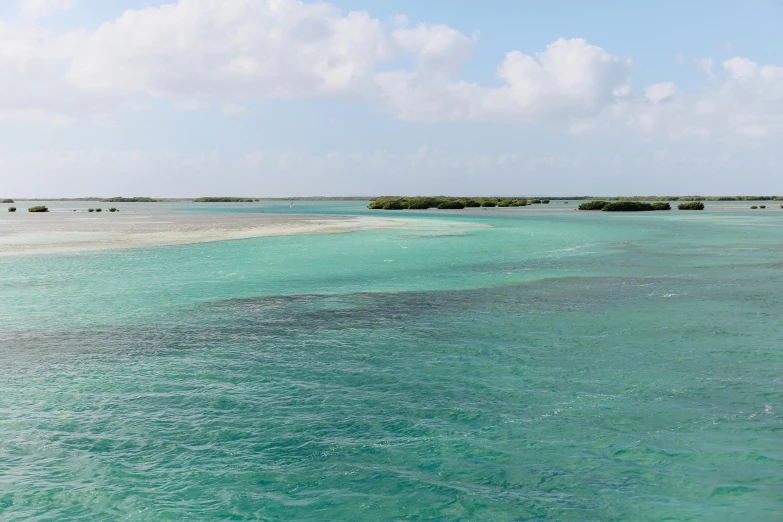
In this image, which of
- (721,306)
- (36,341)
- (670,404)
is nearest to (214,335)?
(36,341)

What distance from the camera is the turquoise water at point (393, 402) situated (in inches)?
331

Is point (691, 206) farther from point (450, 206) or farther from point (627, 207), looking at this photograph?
point (450, 206)

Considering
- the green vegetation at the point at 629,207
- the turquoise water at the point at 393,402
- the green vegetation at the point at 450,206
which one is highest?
the green vegetation at the point at 450,206

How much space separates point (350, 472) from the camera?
29.7 feet

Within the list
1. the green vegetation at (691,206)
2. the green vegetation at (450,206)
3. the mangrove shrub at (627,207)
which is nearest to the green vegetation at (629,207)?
the mangrove shrub at (627,207)

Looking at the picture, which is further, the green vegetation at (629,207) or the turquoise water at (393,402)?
the green vegetation at (629,207)

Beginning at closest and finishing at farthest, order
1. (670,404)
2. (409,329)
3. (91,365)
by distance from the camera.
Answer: (670,404), (91,365), (409,329)

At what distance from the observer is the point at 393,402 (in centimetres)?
1188

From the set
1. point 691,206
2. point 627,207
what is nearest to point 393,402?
point 627,207

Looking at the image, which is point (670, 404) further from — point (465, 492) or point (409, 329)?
point (409, 329)

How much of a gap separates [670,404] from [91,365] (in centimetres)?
1312

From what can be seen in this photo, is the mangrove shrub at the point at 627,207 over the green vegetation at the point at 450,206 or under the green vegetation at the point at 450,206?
under

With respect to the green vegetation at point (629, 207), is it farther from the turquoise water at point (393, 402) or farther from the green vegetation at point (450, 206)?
the turquoise water at point (393, 402)

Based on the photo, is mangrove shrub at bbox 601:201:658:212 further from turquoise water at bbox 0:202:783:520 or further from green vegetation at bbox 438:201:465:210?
turquoise water at bbox 0:202:783:520
